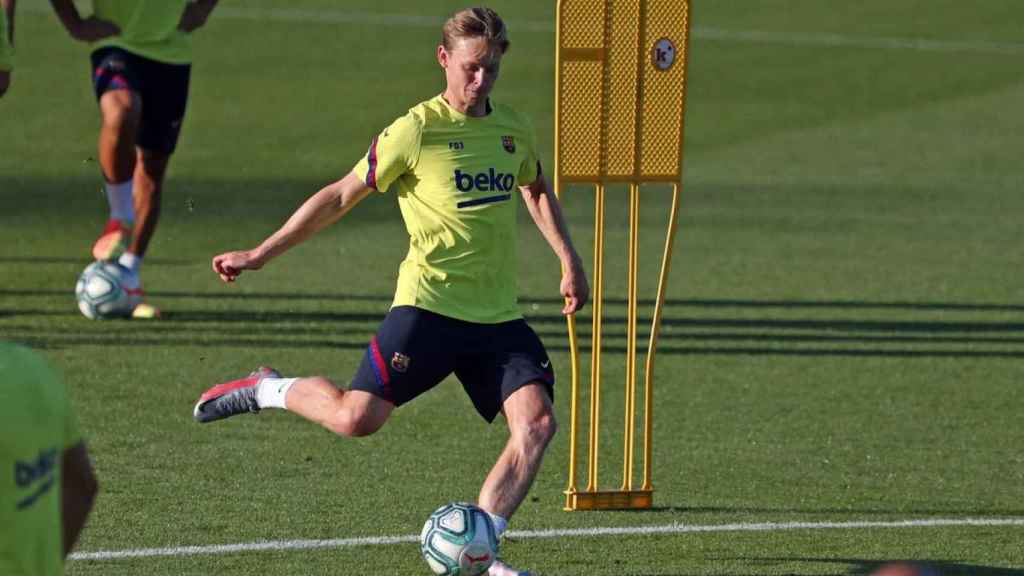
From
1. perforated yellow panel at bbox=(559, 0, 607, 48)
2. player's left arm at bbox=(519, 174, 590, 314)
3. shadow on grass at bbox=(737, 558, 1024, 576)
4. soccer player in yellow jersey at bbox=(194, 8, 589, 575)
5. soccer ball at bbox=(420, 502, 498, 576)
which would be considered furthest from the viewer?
perforated yellow panel at bbox=(559, 0, 607, 48)

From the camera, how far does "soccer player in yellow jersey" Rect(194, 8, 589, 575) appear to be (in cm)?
699

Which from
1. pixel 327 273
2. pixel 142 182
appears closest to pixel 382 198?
pixel 327 273

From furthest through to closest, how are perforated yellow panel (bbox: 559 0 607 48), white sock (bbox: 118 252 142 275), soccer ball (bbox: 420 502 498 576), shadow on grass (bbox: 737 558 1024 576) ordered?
1. white sock (bbox: 118 252 142 275)
2. perforated yellow panel (bbox: 559 0 607 48)
3. shadow on grass (bbox: 737 558 1024 576)
4. soccer ball (bbox: 420 502 498 576)

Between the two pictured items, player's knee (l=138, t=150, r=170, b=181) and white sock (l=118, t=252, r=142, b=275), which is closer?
white sock (l=118, t=252, r=142, b=275)

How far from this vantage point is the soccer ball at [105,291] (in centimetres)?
1177

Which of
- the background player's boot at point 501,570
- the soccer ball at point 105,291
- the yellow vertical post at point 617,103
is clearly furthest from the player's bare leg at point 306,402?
the soccer ball at point 105,291

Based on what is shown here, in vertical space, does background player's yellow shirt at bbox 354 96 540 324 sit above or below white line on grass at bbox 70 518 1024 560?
above

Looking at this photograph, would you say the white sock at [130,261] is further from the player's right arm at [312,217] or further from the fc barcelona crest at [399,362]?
the fc barcelona crest at [399,362]

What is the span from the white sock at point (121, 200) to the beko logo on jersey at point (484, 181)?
214 inches

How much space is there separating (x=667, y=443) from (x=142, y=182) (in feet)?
14.7

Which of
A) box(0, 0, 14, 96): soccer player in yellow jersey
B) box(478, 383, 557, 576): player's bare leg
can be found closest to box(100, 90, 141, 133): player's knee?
box(0, 0, 14, 96): soccer player in yellow jersey

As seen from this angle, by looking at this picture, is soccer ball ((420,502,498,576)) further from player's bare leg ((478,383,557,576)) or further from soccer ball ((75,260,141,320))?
soccer ball ((75,260,141,320))

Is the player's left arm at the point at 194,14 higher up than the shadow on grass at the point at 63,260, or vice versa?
the player's left arm at the point at 194,14

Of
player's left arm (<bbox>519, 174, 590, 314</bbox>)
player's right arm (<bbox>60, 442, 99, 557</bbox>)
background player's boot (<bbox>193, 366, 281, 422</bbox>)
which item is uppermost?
player's right arm (<bbox>60, 442, 99, 557</bbox>)
